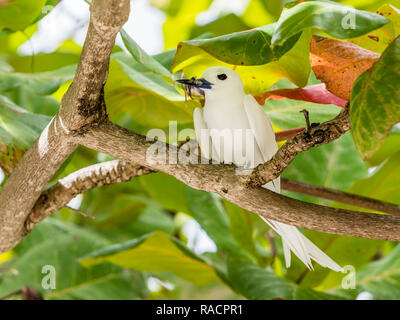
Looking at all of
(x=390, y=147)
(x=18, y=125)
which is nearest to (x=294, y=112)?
(x=390, y=147)

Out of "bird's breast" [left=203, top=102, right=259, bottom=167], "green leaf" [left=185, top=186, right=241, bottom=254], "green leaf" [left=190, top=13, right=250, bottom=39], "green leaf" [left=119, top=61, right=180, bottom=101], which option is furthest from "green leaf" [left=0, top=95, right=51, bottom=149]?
"green leaf" [left=190, top=13, right=250, bottom=39]

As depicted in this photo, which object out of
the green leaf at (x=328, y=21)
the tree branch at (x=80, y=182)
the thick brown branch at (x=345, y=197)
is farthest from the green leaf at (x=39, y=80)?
the green leaf at (x=328, y=21)

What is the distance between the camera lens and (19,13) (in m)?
0.93

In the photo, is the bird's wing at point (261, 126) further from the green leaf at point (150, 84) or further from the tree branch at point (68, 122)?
the tree branch at point (68, 122)

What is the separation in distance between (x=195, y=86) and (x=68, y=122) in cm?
29

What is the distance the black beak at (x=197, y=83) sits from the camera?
2.88 feet

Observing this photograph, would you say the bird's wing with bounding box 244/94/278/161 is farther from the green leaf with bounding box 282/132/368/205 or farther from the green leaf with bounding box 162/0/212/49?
the green leaf with bounding box 162/0/212/49

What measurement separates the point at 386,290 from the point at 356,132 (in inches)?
27.7

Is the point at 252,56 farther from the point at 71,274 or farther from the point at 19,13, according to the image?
the point at 71,274

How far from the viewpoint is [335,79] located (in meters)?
0.70

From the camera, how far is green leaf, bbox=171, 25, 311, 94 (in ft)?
2.03

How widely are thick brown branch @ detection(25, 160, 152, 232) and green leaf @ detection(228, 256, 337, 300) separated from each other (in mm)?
331

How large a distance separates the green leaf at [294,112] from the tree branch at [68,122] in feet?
1.31
